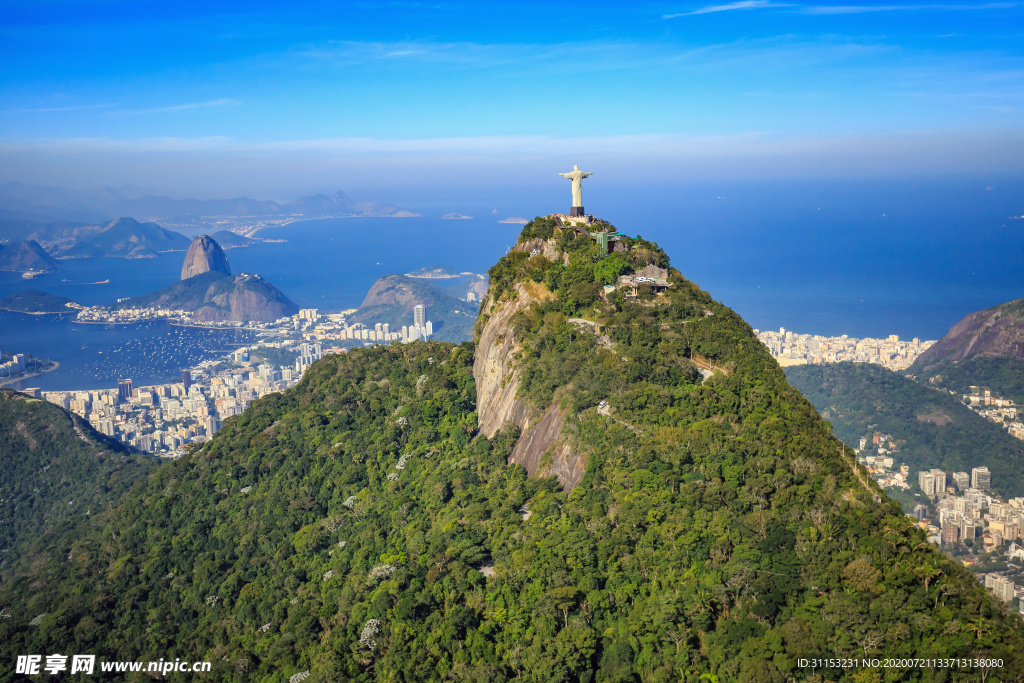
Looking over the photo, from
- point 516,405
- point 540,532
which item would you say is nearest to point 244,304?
point 516,405

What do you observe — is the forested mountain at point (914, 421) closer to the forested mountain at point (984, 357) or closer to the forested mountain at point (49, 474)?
the forested mountain at point (984, 357)

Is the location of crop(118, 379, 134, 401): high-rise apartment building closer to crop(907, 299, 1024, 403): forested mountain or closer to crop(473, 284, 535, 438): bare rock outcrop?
crop(473, 284, 535, 438): bare rock outcrop

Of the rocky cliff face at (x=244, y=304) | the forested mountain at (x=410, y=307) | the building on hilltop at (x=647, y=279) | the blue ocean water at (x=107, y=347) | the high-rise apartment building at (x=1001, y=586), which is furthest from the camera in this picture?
the rocky cliff face at (x=244, y=304)

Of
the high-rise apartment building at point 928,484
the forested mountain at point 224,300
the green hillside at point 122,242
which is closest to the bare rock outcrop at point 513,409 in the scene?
the high-rise apartment building at point 928,484

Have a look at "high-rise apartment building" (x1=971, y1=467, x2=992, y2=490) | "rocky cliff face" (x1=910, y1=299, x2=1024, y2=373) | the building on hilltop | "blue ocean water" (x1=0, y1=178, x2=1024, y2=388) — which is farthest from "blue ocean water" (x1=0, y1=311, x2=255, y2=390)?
"high-rise apartment building" (x1=971, y1=467, x2=992, y2=490)

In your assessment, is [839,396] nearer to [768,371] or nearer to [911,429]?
[911,429]

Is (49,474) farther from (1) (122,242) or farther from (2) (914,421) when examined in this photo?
(1) (122,242)
